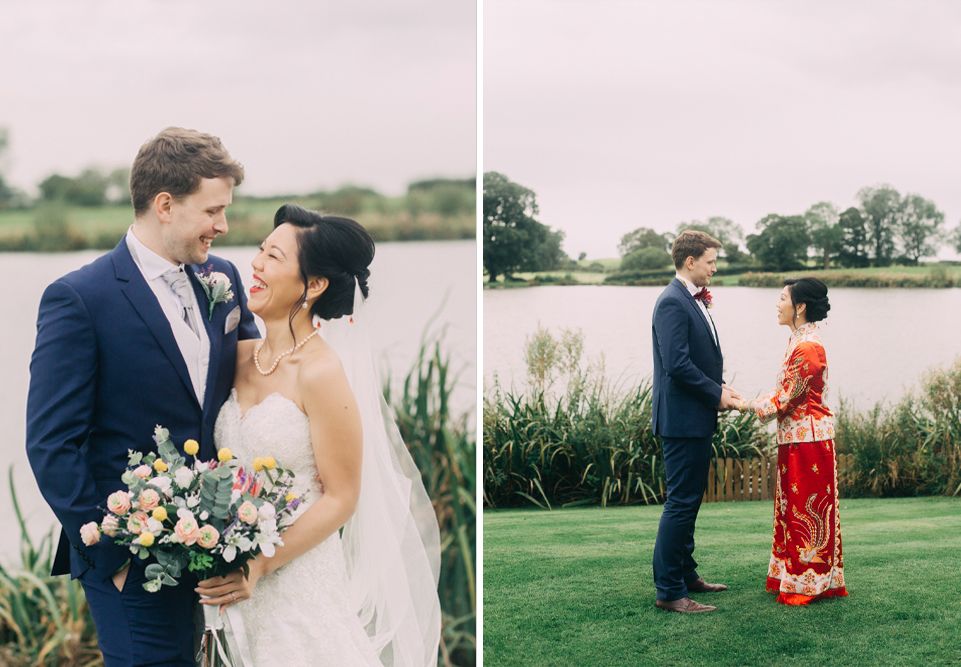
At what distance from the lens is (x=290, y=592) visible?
9.87 ft

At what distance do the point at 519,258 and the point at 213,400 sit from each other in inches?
106

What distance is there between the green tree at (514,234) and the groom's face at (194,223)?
2.43 m

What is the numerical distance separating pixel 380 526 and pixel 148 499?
901mm

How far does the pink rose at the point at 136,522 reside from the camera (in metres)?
2.58

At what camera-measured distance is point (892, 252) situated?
563 centimetres

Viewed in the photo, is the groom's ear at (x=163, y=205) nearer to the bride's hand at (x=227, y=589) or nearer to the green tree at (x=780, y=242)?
the bride's hand at (x=227, y=589)

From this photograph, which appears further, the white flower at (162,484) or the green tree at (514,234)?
the green tree at (514,234)

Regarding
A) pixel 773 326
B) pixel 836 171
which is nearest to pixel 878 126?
pixel 836 171

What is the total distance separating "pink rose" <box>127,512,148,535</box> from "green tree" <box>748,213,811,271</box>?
3.82 m

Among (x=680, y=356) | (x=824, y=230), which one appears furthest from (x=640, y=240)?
(x=680, y=356)

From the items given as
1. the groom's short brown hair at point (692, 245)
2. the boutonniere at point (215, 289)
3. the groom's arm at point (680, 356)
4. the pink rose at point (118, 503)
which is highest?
the groom's short brown hair at point (692, 245)

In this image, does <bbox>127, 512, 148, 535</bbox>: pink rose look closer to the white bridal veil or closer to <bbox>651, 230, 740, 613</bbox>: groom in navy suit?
the white bridal veil

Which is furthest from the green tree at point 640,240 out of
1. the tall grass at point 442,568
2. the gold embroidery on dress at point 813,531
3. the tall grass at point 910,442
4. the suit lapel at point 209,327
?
the suit lapel at point 209,327

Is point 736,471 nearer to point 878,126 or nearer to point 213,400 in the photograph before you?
point 878,126
